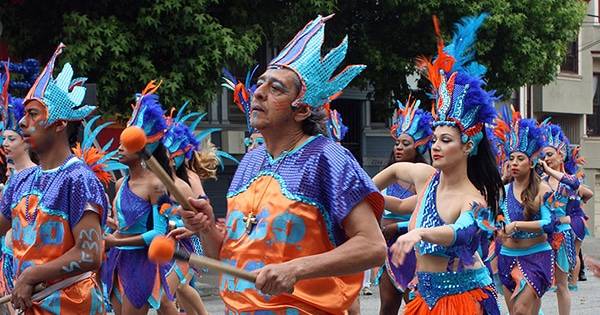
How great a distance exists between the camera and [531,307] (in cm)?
951

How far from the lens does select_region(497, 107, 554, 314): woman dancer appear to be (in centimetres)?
962

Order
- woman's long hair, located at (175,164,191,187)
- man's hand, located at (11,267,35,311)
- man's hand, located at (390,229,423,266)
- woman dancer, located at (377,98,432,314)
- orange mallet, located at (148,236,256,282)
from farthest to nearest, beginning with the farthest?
woman dancer, located at (377,98,432,314) → woman's long hair, located at (175,164,191,187) → man's hand, located at (11,267,35,311) → man's hand, located at (390,229,423,266) → orange mallet, located at (148,236,256,282)

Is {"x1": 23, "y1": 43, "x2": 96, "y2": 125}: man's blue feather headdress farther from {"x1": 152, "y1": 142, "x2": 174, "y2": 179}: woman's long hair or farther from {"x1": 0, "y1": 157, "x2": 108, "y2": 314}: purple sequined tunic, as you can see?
{"x1": 152, "y1": 142, "x2": 174, "y2": 179}: woman's long hair

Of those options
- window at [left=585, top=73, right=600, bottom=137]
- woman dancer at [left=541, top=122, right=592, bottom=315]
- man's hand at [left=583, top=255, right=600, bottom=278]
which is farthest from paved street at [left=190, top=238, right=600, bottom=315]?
window at [left=585, top=73, right=600, bottom=137]

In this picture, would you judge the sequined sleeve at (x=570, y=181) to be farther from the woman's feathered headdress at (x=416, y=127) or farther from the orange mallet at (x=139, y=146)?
the orange mallet at (x=139, y=146)

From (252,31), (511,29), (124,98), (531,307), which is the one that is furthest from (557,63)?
(531,307)

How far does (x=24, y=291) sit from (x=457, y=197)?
2475 millimetres

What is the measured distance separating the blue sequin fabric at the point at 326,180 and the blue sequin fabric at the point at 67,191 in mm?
1593

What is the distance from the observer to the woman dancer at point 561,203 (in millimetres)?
11000

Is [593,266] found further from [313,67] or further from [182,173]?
[313,67]

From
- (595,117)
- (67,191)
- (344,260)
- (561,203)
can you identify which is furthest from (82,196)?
(595,117)

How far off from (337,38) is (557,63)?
188 inches

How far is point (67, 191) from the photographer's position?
19.1 ft

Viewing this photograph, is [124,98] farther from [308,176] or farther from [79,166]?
[308,176]
